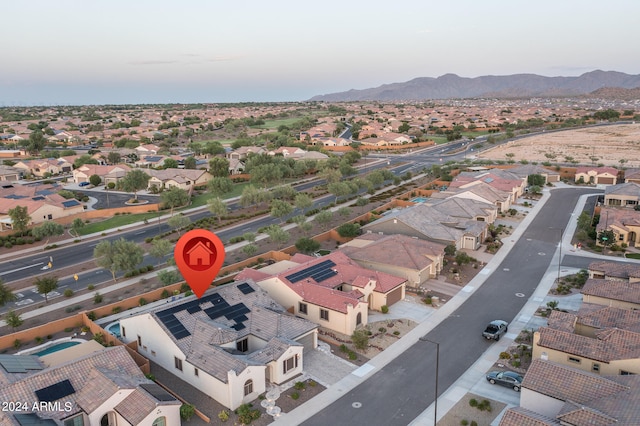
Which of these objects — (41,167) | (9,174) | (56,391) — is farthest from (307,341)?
(41,167)

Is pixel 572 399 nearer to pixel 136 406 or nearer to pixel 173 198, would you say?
pixel 136 406

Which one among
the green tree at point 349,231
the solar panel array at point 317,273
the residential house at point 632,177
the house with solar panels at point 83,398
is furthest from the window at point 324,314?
the residential house at point 632,177

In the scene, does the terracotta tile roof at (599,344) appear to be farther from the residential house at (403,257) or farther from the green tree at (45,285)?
the green tree at (45,285)

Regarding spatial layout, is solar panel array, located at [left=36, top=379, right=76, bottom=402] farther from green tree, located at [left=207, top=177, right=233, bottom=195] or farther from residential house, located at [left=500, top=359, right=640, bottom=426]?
green tree, located at [left=207, top=177, right=233, bottom=195]

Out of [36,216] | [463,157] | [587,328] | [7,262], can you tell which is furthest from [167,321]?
[463,157]

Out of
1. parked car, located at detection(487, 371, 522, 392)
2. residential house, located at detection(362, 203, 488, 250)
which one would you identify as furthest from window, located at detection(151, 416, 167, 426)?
residential house, located at detection(362, 203, 488, 250)

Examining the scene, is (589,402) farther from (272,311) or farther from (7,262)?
(7,262)

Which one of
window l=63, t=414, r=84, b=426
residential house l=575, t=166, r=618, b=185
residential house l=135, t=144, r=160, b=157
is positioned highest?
residential house l=135, t=144, r=160, b=157
